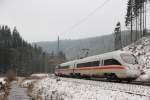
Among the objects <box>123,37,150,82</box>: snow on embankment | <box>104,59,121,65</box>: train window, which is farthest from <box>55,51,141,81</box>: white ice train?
<box>123,37,150,82</box>: snow on embankment

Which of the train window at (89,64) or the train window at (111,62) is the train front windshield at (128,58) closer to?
the train window at (111,62)

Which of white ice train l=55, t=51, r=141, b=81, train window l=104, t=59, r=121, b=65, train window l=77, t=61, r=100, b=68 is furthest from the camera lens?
train window l=77, t=61, r=100, b=68

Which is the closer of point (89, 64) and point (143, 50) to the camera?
point (89, 64)

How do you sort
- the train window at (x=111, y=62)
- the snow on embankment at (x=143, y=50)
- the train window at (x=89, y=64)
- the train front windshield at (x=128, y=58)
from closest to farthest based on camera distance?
the train front windshield at (x=128, y=58)
the train window at (x=111, y=62)
the train window at (x=89, y=64)
the snow on embankment at (x=143, y=50)

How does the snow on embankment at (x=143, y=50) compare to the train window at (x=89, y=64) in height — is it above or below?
above

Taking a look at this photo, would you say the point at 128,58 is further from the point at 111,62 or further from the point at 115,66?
the point at 111,62

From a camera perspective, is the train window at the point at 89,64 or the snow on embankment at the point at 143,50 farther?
the snow on embankment at the point at 143,50

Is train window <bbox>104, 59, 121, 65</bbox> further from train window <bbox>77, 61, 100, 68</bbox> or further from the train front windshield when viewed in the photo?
train window <bbox>77, 61, 100, 68</bbox>

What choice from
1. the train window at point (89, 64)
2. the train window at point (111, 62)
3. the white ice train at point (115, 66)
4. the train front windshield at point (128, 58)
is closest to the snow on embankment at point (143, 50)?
the train window at point (89, 64)

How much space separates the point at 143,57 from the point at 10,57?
266ft

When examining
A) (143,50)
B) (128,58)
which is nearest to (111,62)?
(128,58)

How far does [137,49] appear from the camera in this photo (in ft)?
223

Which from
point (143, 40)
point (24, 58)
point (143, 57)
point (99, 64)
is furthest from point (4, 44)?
point (99, 64)

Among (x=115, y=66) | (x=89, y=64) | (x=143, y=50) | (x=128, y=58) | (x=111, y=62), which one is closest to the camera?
(x=115, y=66)
